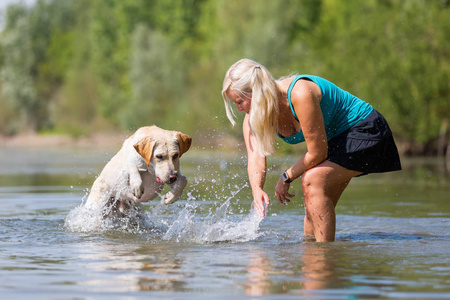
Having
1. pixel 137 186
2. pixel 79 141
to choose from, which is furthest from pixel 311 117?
pixel 79 141

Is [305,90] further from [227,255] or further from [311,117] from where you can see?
[227,255]

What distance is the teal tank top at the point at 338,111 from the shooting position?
6270 millimetres

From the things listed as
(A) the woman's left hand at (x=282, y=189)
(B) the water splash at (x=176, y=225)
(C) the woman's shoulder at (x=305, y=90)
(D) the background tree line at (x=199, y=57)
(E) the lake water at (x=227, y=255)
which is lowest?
(E) the lake water at (x=227, y=255)

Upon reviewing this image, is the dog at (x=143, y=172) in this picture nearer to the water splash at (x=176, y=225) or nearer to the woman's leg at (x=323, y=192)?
the water splash at (x=176, y=225)

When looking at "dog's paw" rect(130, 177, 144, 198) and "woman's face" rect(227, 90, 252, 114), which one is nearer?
"woman's face" rect(227, 90, 252, 114)

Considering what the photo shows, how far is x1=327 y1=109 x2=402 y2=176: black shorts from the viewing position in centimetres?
633

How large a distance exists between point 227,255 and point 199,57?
45.8 meters

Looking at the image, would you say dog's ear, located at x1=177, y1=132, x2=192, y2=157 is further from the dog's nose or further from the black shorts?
the black shorts

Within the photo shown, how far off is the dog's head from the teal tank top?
1643 millimetres

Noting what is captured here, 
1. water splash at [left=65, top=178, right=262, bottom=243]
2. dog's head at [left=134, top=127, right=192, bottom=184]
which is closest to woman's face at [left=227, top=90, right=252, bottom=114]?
water splash at [left=65, top=178, right=262, bottom=243]

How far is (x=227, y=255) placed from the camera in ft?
19.7

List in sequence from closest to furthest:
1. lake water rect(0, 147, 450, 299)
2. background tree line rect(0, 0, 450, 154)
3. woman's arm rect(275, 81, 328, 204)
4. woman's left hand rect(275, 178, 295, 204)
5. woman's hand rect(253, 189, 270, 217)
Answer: lake water rect(0, 147, 450, 299), woman's arm rect(275, 81, 328, 204), woman's hand rect(253, 189, 270, 217), woman's left hand rect(275, 178, 295, 204), background tree line rect(0, 0, 450, 154)

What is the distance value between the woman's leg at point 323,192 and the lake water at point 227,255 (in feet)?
0.58

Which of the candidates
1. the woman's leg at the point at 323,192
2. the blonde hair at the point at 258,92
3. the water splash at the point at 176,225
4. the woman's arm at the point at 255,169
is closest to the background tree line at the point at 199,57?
the water splash at the point at 176,225
